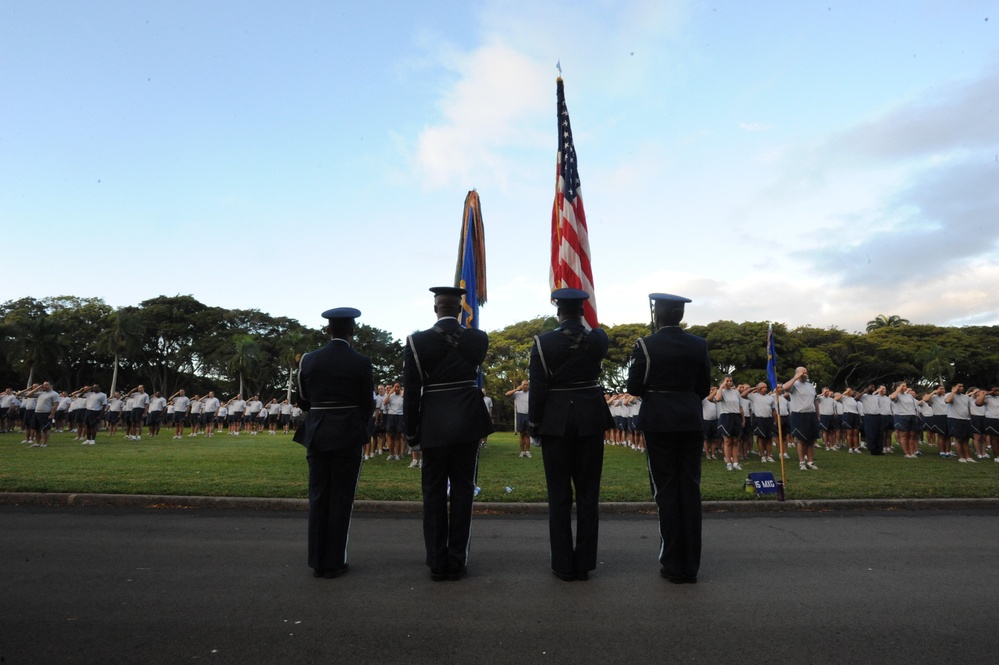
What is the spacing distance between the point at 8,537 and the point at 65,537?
0.60 meters

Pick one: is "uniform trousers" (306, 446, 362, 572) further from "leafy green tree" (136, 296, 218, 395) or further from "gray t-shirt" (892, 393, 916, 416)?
"leafy green tree" (136, 296, 218, 395)

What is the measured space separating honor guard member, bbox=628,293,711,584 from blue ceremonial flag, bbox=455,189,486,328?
155 inches

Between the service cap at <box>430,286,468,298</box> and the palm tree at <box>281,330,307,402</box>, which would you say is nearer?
the service cap at <box>430,286,468,298</box>

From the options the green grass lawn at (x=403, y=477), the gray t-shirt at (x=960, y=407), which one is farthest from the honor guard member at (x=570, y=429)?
the gray t-shirt at (x=960, y=407)

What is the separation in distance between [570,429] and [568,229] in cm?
396

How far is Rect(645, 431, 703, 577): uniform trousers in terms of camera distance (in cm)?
481

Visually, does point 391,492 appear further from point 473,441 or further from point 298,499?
point 473,441

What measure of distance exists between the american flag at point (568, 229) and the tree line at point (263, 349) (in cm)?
4228

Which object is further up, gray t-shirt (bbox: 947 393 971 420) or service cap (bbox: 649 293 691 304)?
service cap (bbox: 649 293 691 304)

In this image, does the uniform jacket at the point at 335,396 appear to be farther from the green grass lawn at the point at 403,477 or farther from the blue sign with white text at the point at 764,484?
the blue sign with white text at the point at 764,484

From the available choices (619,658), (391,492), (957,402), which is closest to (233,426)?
(391,492)

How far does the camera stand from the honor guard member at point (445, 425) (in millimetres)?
4965

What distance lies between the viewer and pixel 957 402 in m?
16.6

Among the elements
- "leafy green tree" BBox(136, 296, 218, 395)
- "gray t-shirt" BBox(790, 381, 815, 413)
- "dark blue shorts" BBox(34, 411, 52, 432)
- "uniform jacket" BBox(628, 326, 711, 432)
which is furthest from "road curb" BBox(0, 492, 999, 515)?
"leafy green tree" BBox(136, 296, 218, 395)
